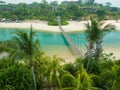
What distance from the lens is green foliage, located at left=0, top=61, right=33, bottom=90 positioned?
12.4 metres

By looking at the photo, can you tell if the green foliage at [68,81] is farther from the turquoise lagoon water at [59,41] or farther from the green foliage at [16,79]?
the turquoise lagoon water at [59,41]

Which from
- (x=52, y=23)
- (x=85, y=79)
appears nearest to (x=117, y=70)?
(x=85, y=79)

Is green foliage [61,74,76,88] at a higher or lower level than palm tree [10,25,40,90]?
lower

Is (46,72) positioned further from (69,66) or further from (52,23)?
(52,23)

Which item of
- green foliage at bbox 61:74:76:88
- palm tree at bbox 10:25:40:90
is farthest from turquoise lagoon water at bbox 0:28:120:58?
palm tree at bbox 10:25:40:90

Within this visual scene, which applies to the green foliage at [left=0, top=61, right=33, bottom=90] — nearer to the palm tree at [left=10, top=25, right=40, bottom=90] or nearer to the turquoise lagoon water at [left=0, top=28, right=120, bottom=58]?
the palm tree at [left=10, top=25, right=40, bottom=90]

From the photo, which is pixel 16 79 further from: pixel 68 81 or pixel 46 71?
pixel 68 81

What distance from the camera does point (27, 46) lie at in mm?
11781

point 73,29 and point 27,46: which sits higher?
point 27,46

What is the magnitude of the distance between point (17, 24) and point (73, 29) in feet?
41.8

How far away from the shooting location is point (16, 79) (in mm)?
12578

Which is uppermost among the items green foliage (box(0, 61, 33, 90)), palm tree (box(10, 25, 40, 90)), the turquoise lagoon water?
palm tree (box(10, 25, 40, 90))

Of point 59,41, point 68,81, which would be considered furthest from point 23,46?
point 59,41

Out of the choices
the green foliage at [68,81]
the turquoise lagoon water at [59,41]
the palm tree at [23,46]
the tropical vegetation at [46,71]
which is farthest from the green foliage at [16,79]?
the turquoise lagoon water at [59,41]
